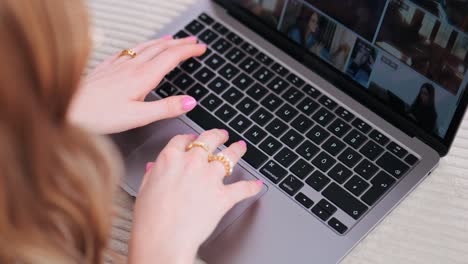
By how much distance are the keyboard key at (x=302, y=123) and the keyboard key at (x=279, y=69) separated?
0.23ft

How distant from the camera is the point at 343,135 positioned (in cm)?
75

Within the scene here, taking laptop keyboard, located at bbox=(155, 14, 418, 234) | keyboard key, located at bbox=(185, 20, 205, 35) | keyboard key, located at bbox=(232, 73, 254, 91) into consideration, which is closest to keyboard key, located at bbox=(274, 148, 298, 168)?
laptop keyboard, located at bbox=(155, 14, 418, 234)

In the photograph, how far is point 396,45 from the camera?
0.71 meters

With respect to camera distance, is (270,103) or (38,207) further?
(270,103)

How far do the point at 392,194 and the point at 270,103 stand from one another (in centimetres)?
18

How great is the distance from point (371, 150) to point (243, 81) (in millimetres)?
178

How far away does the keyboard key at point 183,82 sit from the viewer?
32.2 inches

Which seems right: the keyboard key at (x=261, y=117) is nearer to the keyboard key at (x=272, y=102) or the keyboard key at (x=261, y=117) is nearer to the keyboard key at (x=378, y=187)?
the keyboard key at (x=272, y=102)

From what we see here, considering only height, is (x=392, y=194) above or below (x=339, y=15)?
below

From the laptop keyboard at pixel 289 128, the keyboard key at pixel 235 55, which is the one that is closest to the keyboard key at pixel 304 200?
the laptop keyboard at pixel 289 128

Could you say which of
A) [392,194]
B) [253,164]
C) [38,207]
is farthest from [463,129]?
[38,207]

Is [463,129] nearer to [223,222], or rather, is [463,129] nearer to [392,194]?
[392,194]

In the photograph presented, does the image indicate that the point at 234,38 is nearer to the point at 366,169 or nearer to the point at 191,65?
the point at 191,65

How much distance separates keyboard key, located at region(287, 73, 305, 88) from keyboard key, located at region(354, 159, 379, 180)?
13cm
